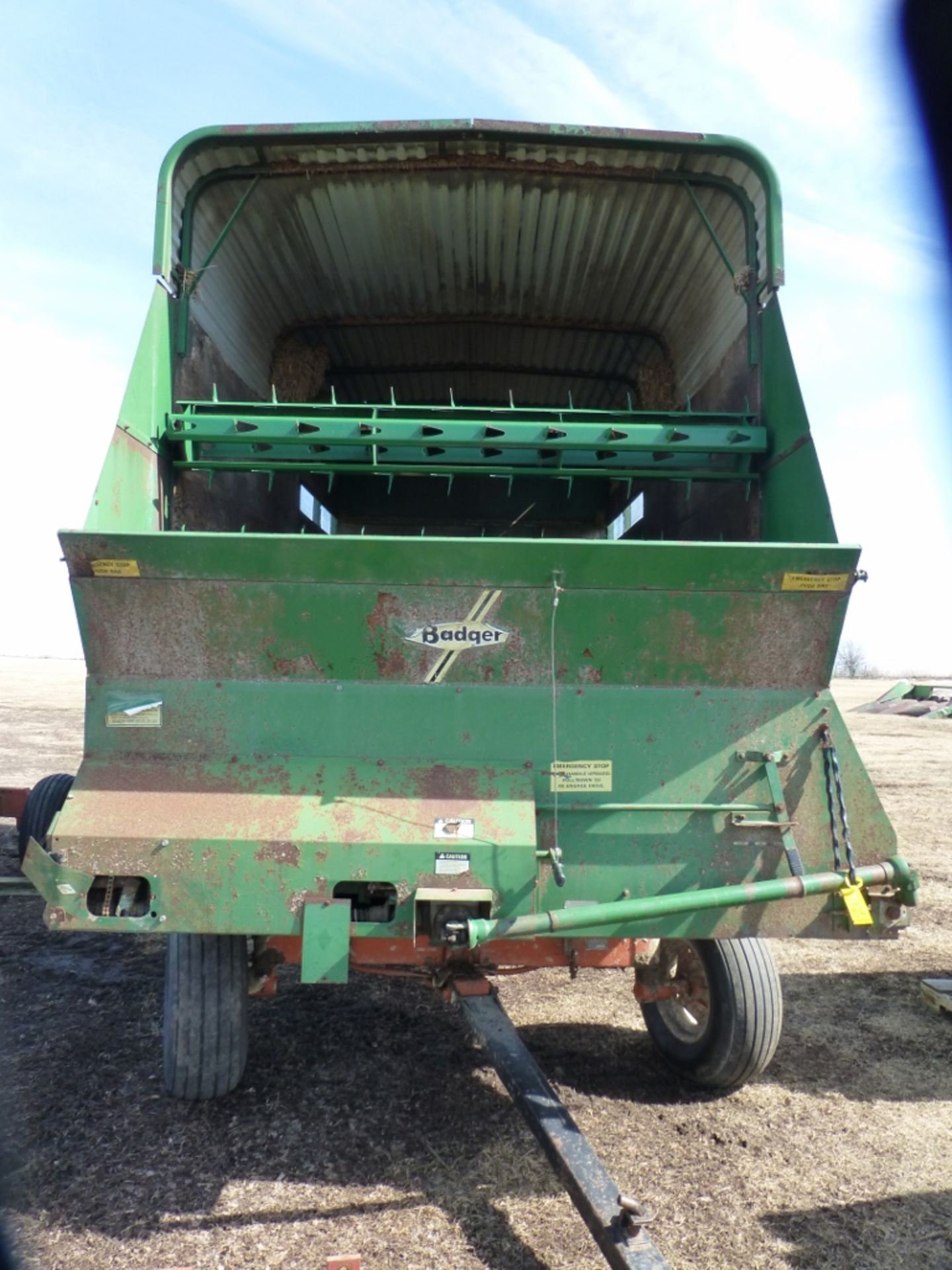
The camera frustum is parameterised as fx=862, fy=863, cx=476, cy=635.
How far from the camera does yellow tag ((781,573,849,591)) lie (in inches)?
114

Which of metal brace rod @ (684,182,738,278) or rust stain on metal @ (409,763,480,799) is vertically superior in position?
metal brace rod @ (684,182,738,278)

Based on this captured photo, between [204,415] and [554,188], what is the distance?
2110 millimetres

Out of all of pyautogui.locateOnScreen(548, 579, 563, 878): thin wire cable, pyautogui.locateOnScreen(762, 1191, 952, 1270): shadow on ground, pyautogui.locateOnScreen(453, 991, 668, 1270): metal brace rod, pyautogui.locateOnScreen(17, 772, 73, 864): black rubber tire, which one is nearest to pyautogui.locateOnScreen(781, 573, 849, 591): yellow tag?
pyautogui.locateOnScreen(548, 579, 563, 878): thin wire cable

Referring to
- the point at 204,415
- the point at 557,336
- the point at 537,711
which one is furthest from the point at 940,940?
the point at 204,415

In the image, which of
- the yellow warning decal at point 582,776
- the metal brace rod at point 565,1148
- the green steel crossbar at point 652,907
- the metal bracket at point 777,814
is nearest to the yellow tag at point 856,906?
the green steel crossbar at point 652,907

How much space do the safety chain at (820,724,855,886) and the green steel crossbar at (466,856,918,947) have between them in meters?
0.16

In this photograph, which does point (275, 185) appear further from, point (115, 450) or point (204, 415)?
point (115, 450)

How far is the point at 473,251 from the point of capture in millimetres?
4832

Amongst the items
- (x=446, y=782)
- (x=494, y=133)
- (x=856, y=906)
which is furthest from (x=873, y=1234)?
(x=494, y=133)

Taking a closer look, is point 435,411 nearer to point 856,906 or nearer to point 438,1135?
point 856,906

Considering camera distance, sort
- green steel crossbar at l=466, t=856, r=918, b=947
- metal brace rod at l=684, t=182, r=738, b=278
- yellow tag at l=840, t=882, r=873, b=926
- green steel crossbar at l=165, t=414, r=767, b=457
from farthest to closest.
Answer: metal brace rod at l=684, t=182, r=738, b=278, green steel crossbar at l=165, t=414, r=767, b=457, yellow tag at l=840, t=882, r=873, b=926, green steel crossbar at l=466, t=856, r=918, b=947

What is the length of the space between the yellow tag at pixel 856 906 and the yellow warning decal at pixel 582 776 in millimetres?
791

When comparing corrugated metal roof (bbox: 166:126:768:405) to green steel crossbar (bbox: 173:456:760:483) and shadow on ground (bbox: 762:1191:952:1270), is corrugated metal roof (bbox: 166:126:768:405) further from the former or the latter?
shadow on ground (bbox: 762:1191:952:1270)

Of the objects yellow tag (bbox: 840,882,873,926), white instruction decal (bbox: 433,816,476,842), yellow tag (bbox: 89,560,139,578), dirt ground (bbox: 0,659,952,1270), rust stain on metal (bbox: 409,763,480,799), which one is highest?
yellow tag (bbox: 89,560,139,578)
